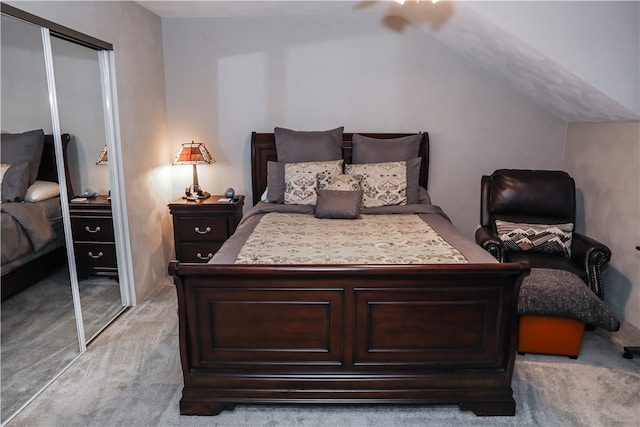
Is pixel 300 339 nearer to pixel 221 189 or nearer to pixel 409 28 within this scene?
pixel 221 189

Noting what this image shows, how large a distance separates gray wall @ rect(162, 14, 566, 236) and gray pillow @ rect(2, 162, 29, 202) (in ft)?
6.48

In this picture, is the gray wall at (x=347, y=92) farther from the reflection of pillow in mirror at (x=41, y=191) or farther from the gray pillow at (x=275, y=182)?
the reflection of pillow in mirror at (x=41, y=191)

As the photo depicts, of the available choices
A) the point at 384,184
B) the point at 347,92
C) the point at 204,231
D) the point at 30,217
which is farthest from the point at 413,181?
the point at 30,217

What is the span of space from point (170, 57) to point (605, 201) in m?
3.69

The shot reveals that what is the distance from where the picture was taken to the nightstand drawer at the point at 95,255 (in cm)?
277

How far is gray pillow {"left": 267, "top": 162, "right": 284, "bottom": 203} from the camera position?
3695 mm

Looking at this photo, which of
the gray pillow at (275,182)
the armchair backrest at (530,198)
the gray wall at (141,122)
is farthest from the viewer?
the gray pillow at (275,182)

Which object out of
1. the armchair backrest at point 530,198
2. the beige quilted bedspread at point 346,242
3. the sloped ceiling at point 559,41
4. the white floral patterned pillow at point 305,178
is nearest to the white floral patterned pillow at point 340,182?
the white floral patterned pillow at point 305,178

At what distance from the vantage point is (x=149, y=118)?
3.73m

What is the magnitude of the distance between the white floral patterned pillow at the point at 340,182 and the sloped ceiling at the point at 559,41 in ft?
4.29

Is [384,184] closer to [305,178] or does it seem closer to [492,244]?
[305,178]

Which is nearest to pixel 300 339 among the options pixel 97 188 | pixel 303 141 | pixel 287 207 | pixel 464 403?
pixel 464 403

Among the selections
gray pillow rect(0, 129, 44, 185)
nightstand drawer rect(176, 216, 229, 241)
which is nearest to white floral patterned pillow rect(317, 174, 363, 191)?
nightstand drawer rect(176, 216, 229, 241)

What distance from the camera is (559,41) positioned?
2703 mm
